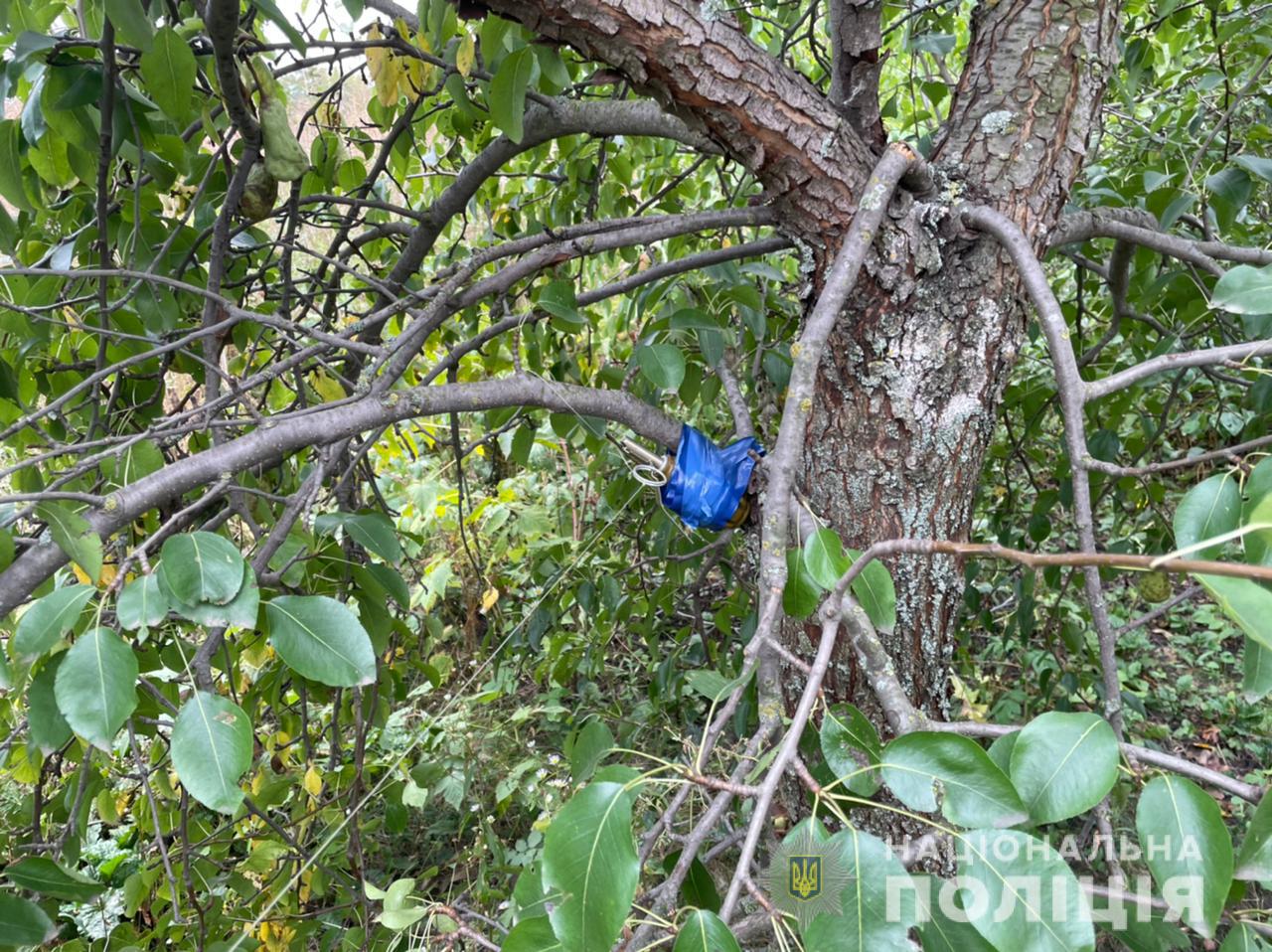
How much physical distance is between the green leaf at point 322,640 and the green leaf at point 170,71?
644mm

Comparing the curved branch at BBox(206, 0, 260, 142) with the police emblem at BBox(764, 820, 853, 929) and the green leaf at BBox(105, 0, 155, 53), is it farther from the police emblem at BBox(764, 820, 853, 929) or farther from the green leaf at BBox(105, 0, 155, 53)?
the police emblem at BBox(764, 820, 853, 929)

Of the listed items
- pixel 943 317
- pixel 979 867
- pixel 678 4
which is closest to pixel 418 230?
pixel 678 4

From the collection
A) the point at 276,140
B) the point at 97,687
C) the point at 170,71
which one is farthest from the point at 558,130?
the point at 97,687

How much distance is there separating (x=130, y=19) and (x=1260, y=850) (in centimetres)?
121

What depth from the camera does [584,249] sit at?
1029 millimetres

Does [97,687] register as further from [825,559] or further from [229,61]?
[229,61]


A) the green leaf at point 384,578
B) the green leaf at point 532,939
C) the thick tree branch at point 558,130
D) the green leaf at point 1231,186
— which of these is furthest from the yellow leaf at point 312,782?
the green leaf at point 1231,186

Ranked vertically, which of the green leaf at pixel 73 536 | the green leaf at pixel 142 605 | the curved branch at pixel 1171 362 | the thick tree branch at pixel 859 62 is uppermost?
the thick tree branch at pixel 859 62

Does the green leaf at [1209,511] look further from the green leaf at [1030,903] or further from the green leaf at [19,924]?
the green leaf at [19,924]

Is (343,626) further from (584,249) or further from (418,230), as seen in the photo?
(418,230)

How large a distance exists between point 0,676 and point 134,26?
67cm

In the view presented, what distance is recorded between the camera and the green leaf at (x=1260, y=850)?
1.68 feet

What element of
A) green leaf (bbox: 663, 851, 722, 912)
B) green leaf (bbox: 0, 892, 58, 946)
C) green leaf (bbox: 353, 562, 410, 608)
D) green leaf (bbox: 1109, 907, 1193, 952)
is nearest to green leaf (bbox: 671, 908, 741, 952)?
green leaf (bbox: 663, 851, 722, 912)

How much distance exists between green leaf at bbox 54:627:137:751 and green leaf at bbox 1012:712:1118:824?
600 mm
